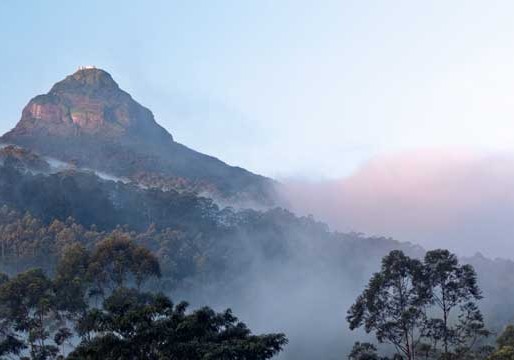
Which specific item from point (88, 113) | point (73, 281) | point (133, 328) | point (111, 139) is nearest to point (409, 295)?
point (133, 328)

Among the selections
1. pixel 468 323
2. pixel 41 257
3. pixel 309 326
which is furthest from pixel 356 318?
pixel 309 326

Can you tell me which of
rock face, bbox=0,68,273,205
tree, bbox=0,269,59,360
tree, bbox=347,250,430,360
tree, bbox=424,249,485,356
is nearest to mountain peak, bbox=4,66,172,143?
rock face, bbox=0,68,273,205

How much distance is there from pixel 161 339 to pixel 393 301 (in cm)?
1237

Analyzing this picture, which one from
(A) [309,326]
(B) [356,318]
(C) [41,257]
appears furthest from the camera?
(A) [309,326]

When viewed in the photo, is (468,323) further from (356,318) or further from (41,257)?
(41,257)

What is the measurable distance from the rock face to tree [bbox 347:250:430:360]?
95440mm

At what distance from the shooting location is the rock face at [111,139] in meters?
126

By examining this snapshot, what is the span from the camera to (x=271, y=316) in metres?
77.9

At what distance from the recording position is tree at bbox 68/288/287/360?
20625 millimetres

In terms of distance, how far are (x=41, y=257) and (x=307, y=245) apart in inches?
2020

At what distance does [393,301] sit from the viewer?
29.3m

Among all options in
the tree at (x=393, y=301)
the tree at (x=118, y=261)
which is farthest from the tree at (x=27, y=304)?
the tree at (x=393, y=301)

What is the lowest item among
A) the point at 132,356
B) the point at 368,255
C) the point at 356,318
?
the point at 132,356

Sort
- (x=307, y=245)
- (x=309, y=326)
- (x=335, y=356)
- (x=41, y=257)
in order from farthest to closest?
(x=307, y=245), (x=309, y=326), (x=335, y=356), (x=41, y=257)
